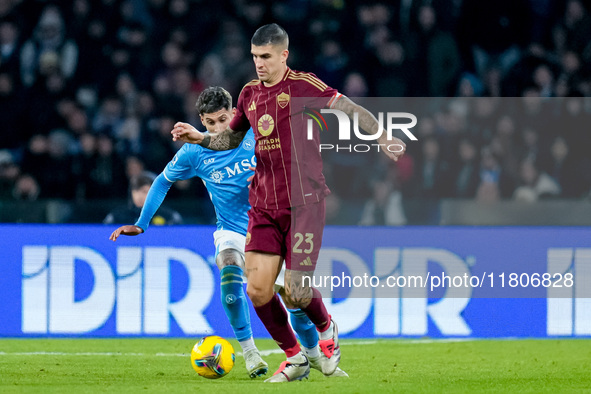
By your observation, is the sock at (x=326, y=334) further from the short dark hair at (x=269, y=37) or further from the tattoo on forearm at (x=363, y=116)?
the short dark hair at (x=269, y=37)

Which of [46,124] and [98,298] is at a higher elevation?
[46,124]

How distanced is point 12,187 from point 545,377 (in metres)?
6.01

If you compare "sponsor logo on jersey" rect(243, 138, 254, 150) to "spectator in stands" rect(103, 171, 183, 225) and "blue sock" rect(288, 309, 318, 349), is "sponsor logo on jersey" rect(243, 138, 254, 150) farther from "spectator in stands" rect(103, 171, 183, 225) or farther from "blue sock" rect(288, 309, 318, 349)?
"spectator in stands" rect(103, 171, 183, 225)

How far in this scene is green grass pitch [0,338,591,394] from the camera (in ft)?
19.0

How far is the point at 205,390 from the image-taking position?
5645 mm

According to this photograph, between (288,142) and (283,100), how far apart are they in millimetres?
248

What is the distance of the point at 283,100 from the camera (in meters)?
5.78

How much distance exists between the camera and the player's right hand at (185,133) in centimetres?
555

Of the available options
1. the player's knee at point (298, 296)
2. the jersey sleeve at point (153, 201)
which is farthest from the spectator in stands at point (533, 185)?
the player's knee at point (298, 296)

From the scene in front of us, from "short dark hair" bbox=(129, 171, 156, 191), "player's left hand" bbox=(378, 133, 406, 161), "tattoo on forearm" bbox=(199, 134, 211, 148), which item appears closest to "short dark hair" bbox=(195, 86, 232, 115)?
"tattoo on forearm" bbox=(199, 134, 211, 148)

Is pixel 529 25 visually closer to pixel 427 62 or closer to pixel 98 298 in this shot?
pixel 427 62

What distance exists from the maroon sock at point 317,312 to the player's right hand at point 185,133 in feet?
3.80

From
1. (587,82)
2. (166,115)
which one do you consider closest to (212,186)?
(166,115)

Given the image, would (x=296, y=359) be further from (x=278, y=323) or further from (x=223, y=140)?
(x=223, y=140)
